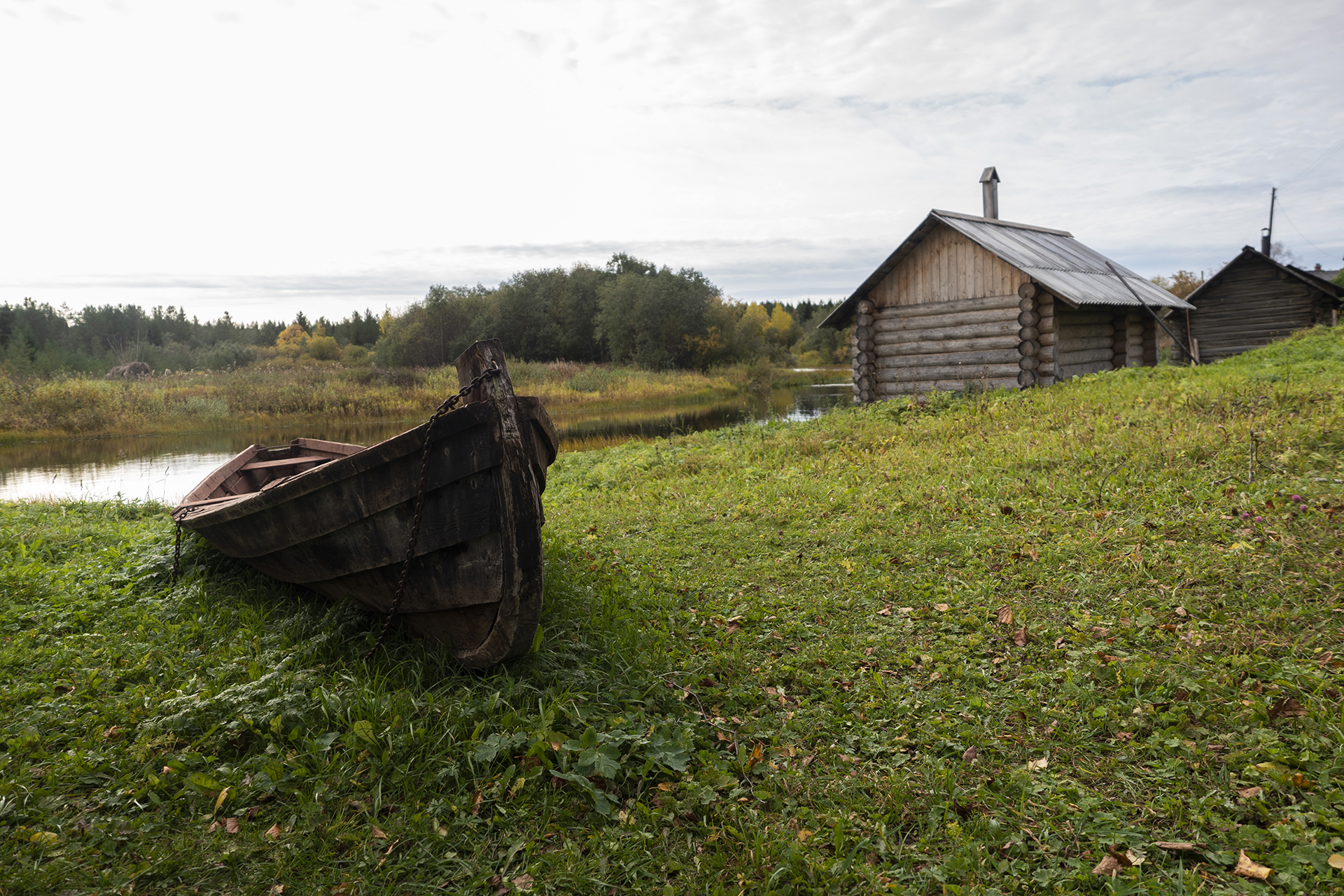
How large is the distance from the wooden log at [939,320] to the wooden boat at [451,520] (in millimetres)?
12920

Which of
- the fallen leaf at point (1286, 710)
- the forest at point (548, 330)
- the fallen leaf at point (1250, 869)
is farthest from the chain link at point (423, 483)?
the forest at point (548, 330)

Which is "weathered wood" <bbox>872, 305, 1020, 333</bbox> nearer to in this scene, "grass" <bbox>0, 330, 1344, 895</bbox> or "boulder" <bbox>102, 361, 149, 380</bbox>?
"grass" <bbox>0, 330, 1344, 895</bbox>

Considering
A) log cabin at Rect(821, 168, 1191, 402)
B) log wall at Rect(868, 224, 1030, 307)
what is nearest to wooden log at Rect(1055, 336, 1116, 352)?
log cabin at Rect(821, 168, 1191, 402)

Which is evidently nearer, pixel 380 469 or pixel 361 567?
pixel 380 469

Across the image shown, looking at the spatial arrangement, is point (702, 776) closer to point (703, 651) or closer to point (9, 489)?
point (703, 651)

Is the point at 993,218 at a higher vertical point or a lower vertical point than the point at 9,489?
higher

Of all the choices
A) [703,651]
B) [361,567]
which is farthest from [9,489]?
[703,651]

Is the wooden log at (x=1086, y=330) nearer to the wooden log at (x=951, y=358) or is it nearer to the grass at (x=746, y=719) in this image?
the wooden log at (x=951, y=358)

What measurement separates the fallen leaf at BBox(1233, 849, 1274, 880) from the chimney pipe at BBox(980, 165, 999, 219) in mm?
19389

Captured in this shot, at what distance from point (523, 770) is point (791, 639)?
2.13m

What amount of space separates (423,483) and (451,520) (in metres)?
0.24

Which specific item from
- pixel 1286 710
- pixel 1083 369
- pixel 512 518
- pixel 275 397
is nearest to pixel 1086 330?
pixel 1083 369

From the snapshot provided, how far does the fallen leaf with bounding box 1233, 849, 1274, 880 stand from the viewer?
8.27ft

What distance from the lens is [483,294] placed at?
49.1 metres
